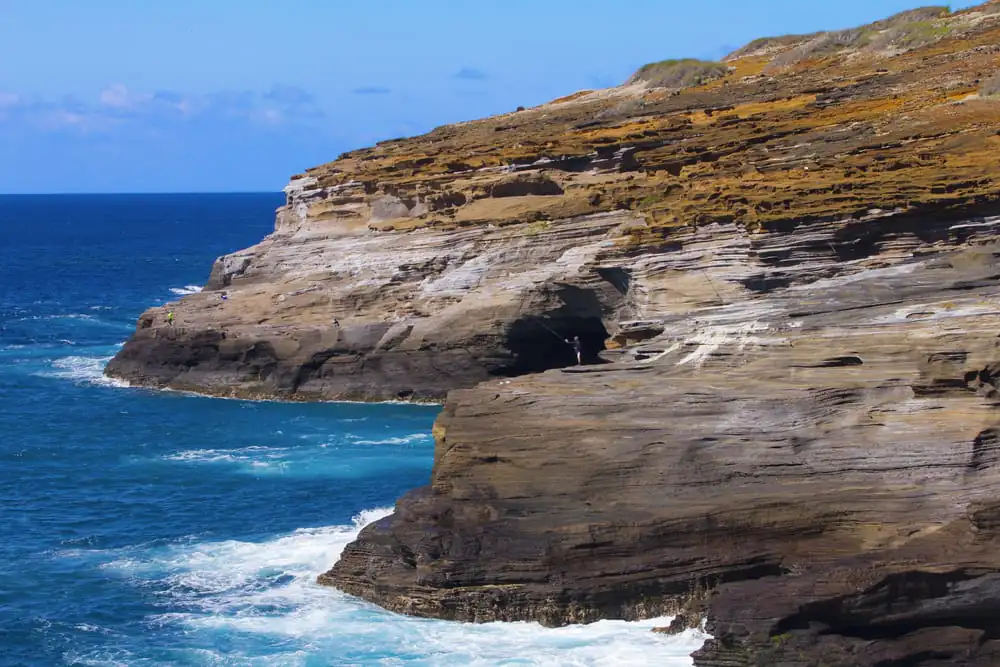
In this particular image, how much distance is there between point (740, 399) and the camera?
89.2 feet

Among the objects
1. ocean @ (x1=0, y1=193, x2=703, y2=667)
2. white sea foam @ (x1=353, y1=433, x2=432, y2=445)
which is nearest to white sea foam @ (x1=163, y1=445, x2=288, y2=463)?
ocean @ (x1=0, y1=193, x2=703, y2=667)

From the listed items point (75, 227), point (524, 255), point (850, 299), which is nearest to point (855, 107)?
point (524, 255)

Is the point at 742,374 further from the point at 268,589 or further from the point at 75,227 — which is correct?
the point at 75,227

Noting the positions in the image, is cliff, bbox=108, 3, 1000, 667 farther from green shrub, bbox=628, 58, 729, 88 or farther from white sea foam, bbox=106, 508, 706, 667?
green shrub, bbox=628, 58, 729, 88

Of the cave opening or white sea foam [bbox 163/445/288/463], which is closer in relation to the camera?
white sea foam [bbox 163/445/288/463]

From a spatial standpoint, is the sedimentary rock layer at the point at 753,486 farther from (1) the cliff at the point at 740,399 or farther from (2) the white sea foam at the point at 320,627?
(2) the white sea foam at the point at 320,627

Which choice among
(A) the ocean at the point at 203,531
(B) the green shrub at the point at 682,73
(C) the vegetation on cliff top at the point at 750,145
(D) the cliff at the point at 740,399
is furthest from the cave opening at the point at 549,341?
(B) the green shrub at the point at 682,73

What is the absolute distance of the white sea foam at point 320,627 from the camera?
25.1 m

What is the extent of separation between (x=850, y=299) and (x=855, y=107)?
869 inches

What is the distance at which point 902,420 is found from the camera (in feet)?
84.4

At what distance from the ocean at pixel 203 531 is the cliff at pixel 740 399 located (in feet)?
3.75

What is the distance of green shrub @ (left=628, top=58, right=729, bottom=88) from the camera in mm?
69312

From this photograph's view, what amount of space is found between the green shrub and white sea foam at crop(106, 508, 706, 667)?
4364 centimetres

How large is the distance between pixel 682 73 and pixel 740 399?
150 feet
